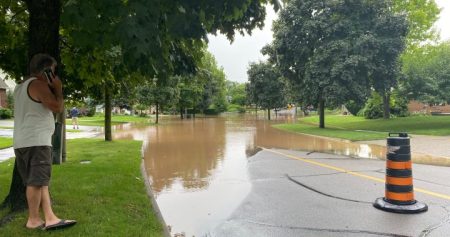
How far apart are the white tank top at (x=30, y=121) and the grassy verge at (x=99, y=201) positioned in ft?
3.20

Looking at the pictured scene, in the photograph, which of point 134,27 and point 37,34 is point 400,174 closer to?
point 134,27

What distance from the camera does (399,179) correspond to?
641 cm

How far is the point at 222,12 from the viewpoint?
5062mm

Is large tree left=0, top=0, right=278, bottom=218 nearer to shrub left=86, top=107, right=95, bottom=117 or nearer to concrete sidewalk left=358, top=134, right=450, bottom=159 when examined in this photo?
concrete sidewalk left=358, top=134, right=450, bottom=159

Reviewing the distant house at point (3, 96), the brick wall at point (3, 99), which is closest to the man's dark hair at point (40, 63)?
the distant house at point (3, 96)

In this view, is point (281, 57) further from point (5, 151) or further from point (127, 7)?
point (127, 7)

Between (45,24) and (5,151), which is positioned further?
(5,151)

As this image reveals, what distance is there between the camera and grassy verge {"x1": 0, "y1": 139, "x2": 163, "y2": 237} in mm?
4863

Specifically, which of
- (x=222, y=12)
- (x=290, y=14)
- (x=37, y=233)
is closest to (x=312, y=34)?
(x=290, y=14)

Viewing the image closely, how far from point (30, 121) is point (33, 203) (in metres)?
0.88

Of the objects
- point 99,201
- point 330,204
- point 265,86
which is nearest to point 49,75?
point 99,201

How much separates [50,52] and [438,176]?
26.0 ft

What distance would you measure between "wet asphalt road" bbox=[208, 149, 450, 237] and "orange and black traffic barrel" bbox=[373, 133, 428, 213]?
22 cm

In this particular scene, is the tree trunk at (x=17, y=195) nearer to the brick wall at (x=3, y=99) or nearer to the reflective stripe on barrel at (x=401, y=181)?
the reflective stripe on barrel at (x=401, y=181)
